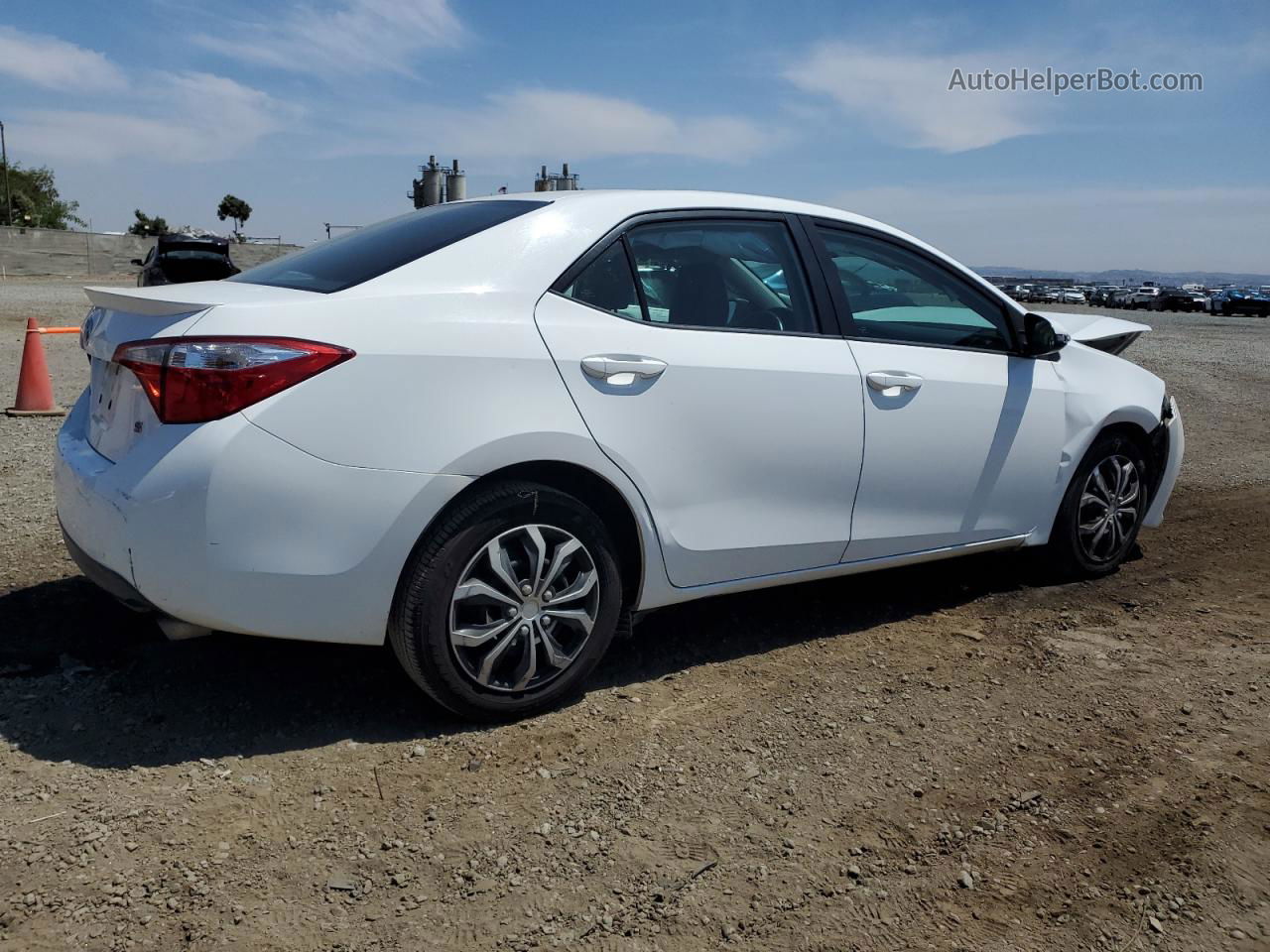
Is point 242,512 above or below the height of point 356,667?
above

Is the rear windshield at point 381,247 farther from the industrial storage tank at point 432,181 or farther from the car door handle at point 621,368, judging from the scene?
the industrial storage tank at point 432,181

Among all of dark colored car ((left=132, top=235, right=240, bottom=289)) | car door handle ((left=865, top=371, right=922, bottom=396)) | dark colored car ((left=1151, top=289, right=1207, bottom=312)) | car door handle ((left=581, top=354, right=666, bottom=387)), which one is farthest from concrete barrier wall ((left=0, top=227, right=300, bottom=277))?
dark colored car ((left=1151, top=289, right=1207, bottom=312))

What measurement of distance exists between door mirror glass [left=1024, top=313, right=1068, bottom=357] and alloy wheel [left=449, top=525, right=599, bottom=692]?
92.1 inches

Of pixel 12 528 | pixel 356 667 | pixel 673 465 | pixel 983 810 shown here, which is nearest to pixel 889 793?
pixel 983 810

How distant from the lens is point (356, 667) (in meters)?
3.93

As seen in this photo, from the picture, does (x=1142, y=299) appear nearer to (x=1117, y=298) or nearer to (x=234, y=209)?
(x=1117, y=298)

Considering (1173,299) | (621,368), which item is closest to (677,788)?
(621,368)

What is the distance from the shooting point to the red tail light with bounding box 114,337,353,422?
303cm

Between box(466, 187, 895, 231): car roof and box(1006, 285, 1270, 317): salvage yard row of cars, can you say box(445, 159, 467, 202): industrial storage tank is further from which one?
box(1006, 285, 1270, 317): salvage yard row of cars

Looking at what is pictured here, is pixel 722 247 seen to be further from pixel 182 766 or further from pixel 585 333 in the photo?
pixel 182 766

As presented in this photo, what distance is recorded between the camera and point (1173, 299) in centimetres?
6481

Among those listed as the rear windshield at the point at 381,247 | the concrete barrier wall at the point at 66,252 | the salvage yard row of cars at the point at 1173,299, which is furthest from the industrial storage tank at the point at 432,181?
the salvage yard row of cars at the point at 1173,299

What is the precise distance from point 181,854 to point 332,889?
42cm

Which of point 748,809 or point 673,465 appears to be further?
point 673,465
